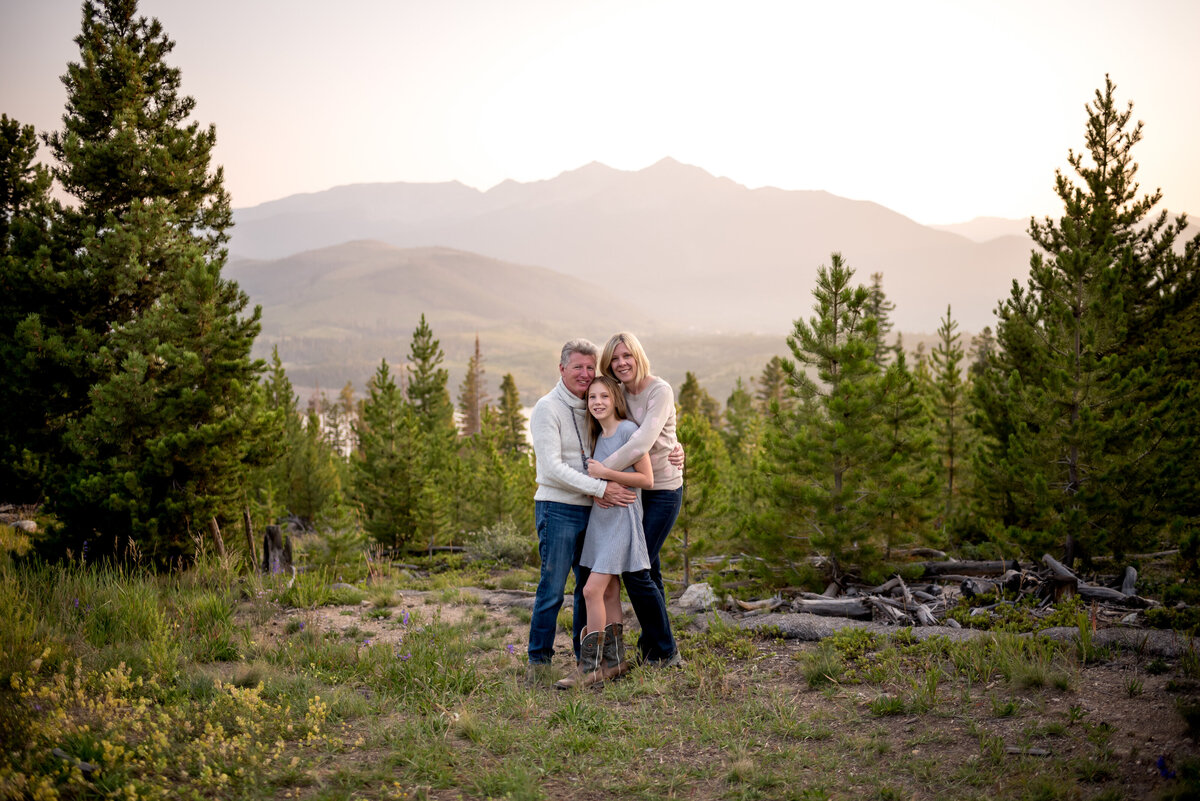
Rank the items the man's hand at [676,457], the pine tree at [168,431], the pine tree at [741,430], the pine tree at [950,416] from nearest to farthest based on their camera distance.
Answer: the man's hand at [676,457] → the pine tree at [168,431] → the pine tree at [950,416] → the pine tree at [741,430]

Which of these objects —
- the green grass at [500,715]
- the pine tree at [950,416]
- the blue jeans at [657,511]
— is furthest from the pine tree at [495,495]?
the blue jeans at [657,511]

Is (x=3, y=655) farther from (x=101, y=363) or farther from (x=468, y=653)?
(x=101, y=363)

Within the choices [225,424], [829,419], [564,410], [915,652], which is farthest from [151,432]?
[915,652]

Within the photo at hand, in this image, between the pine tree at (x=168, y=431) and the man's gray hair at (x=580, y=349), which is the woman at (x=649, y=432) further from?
the pine tree at (x=168, y=431)

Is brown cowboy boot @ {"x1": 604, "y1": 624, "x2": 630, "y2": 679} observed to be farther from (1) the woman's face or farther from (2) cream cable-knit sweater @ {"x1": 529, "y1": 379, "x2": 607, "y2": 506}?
(1) the woman's face

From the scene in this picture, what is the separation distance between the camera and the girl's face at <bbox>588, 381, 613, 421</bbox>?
5.73 meters

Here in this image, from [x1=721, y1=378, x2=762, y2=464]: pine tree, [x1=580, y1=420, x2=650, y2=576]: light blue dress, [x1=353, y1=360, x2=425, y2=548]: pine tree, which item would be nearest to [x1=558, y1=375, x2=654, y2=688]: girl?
[x1=580, y1=420, x2=650, y2=576]: light blue dress

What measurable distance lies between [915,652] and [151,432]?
33.8 feet

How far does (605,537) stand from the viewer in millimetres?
5906

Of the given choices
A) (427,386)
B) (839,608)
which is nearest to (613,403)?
(839,608)

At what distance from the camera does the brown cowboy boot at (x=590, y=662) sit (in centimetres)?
579

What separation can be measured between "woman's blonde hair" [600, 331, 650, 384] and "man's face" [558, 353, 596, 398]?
0.12 m

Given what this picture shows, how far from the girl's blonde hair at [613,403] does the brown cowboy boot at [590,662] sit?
63.3 inches

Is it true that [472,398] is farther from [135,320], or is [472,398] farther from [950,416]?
[135,320]
